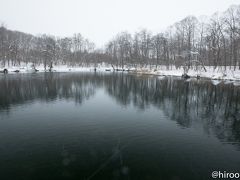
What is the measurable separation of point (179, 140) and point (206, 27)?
78.9m

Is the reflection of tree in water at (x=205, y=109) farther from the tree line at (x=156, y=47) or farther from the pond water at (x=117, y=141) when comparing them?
the tree line at (x=156, y=47)

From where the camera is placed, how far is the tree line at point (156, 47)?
71.8 metres

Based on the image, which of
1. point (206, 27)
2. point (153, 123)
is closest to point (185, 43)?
point (206, 27)

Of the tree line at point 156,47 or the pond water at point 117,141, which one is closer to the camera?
the pond water at point 117,141

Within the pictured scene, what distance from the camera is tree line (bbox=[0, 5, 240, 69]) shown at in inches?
2825

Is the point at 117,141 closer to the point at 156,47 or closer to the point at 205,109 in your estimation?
the point at 205,109

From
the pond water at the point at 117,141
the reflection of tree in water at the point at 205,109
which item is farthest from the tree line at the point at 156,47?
the pond water at the point at 117,141

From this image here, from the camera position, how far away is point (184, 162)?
477 inches

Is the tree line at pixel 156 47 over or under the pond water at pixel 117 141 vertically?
over

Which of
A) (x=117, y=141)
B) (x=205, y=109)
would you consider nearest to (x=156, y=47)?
(x=205, y=109)

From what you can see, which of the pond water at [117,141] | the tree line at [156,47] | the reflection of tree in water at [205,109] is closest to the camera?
the pond water at [117,141]

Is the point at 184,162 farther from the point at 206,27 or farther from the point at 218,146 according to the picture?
the point at 206,27

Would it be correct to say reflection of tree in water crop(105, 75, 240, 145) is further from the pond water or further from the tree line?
the tree line

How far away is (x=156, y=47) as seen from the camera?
106812 millimetres
